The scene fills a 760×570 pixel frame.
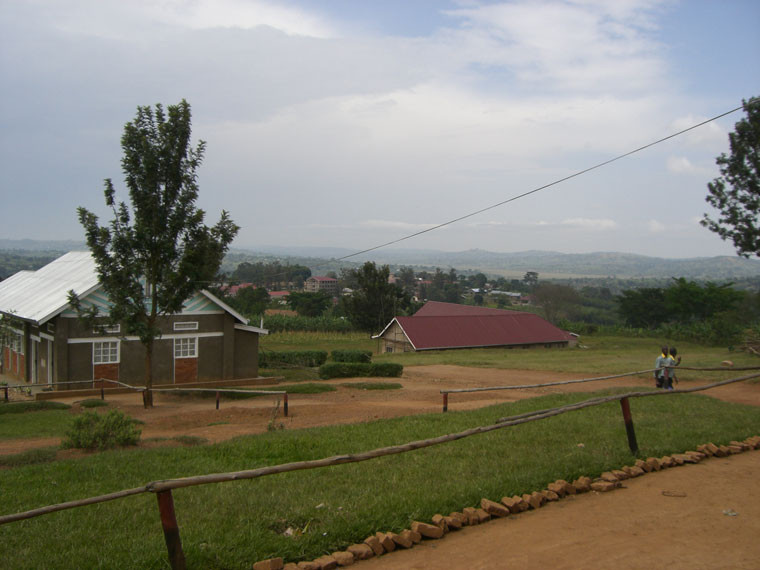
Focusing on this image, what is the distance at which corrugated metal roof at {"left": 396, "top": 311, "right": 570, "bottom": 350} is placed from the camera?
4816cm

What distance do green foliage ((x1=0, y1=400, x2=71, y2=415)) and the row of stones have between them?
692 inches

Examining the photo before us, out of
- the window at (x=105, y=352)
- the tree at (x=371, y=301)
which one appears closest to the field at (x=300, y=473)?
the window at (x=105, y=352)

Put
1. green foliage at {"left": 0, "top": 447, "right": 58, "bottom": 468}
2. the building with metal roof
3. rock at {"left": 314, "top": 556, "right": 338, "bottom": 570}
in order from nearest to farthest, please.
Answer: rock at {"left": 314, "top": 556, "right": 338, "bottom": 570} → green foliage at {"left": 0, "top": 447, "right": 58, "bottom": 468} → the building with metal roof

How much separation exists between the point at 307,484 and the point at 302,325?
54.1m

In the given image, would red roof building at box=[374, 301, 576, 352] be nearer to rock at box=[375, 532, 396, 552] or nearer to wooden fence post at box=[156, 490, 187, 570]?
rock at box=[375, 532, 396, 552]

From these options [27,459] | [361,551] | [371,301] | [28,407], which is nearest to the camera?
[361,551]

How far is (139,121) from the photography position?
19609mm

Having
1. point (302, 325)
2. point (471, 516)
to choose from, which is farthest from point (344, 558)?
point (302, 325)

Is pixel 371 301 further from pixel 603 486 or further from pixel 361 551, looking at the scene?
pixel 361 551

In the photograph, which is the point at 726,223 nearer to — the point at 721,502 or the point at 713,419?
the point at 713,419

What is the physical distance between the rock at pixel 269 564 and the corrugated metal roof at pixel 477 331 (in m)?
41.1

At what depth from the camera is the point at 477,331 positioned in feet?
167

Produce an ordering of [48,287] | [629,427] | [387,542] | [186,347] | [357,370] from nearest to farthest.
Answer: [387,542], [629,427], [186,347], [48,287], [357,370]

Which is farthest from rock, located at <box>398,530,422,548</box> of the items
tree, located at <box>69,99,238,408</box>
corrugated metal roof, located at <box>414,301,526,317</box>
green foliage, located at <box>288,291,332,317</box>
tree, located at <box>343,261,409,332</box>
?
green foliage, located at <box>288,291,332,317</box>
